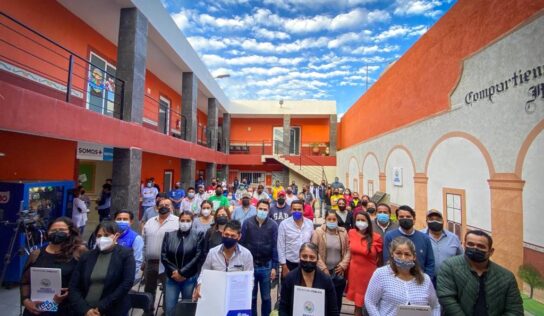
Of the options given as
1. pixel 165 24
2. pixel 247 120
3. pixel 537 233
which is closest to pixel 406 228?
pixel 537 233

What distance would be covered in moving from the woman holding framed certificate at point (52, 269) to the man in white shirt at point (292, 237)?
2.45m

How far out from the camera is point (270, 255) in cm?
381

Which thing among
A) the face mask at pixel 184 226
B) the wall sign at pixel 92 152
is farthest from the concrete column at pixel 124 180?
the face mask at pixel 184 226

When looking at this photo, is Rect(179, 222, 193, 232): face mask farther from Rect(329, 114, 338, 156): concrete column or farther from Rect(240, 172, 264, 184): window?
Rect(240, 172, 264, 184): window

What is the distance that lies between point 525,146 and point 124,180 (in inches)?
306

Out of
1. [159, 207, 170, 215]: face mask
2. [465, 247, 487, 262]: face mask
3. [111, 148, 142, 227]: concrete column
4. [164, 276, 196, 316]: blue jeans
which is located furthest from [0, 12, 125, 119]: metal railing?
[465, 247, 487, 262]: face mask

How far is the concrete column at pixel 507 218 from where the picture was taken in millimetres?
4102

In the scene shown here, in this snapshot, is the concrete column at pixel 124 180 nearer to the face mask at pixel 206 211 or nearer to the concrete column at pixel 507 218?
the face mask at pixel 206 211

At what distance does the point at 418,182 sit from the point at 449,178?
135cm

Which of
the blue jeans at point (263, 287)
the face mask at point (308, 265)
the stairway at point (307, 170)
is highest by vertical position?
the stairway at point (307, 170)

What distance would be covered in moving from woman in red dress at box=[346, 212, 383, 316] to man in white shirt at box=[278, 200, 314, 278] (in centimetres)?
76

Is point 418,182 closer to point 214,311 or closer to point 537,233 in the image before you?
point 537,233

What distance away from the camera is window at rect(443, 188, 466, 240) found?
216 inches

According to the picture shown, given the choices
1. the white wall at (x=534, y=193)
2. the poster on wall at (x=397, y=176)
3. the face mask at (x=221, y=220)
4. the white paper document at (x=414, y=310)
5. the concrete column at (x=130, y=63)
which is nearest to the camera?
the white paper document at (x=414, y=310)
